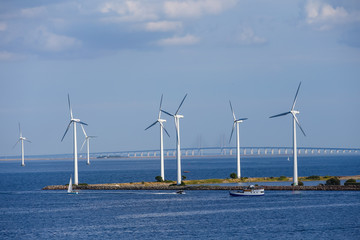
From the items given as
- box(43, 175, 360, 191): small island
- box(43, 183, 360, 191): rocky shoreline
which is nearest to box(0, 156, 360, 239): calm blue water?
box(43, 183, 360, 191): rocky shoreline

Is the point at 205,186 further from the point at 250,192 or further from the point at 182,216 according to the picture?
the point at 182,216

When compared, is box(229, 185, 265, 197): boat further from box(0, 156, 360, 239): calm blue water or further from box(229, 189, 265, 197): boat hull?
box(0, 156, 360, 239): calm blue water

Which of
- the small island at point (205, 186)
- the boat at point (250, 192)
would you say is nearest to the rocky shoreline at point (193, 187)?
the small island at point (205, 186)

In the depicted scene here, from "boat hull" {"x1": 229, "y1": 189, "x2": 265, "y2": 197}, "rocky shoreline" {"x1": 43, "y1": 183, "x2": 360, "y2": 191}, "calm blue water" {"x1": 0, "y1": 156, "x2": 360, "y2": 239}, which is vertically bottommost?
"calm blue water" {"x1": 0, "y1": 156, "x2": 360, "y2": 239}

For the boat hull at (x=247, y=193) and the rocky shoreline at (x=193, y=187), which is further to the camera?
the rocky shoreline at (x=193, y=187)

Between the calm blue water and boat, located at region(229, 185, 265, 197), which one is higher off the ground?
boat, located at region(229, 185, 265, 197)

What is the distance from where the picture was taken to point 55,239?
68.3m

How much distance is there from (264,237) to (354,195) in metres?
44.5

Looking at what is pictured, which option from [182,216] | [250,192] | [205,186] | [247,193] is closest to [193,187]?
[205,186]

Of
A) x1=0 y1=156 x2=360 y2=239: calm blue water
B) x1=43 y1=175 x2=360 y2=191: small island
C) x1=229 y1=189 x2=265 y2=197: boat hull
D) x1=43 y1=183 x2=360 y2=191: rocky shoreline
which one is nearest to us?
x1=0 y1=156 x2=360 y2=239: calm blue water

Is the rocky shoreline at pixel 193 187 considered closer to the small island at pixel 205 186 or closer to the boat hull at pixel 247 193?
the small island at pixel 205 186

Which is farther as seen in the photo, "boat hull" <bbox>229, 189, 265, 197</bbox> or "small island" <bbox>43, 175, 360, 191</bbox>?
"small island" <bbox>43, 175, 360, 191</bbox>

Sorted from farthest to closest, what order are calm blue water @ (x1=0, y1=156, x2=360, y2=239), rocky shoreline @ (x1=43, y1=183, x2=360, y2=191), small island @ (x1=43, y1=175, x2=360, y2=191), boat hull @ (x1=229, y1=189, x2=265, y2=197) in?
1. small island @ (x1=43, y1=175, x2=360, y2=191)
2. rocky shoreline @ (x1=43, y1=183, x2=360, y2=191)
3. boat hull @ (x1=229, y1=189, x2=265, y2=197)
4. calm blue water @ (x1=0, y1=156, x2=360, y2=239)

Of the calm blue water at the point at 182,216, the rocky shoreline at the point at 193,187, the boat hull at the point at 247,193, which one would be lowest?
the calm blue water at the point at 182,216
